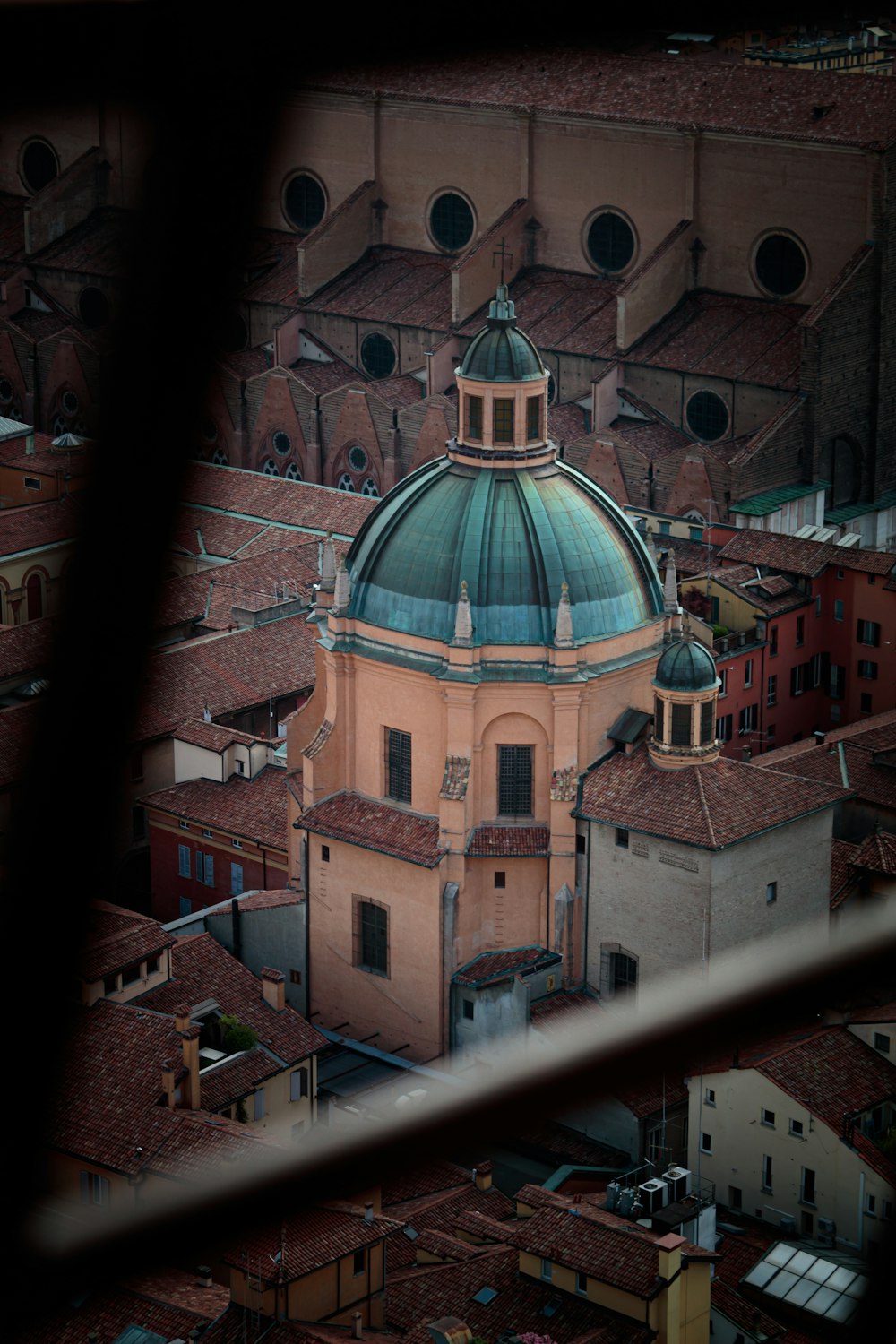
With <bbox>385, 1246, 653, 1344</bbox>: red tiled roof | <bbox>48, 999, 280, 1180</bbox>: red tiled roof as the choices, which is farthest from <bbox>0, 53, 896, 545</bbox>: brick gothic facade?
<bbox>385, 1246, 653, 1344</bbox>: red tiled roof

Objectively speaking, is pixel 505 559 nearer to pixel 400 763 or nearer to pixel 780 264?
pixel 400 763

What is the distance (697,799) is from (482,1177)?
170 inches

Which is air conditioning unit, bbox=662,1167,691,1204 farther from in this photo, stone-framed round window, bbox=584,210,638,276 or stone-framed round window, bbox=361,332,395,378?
stone-framed round window, bbox=361,332,395,378

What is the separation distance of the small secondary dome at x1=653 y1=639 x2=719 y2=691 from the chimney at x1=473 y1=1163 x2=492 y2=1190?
5182mm

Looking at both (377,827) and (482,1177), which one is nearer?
(482,1177)

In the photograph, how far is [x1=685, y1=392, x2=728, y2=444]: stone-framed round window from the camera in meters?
38.9

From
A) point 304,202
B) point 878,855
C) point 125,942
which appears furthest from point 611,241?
point 125,942

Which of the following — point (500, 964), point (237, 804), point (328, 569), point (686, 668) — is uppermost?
point (328, 569)

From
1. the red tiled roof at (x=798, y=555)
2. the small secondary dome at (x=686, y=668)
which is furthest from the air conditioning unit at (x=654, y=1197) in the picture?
the red tiled roof at (x=798, y=555)

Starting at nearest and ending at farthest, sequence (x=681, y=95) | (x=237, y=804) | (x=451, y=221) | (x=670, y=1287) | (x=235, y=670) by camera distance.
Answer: (x=670, y=1287) < (x=237, y=804) < (x=235, y=670) < (x=681, y=95) < (x=451, y=221)

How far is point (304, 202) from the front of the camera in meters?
46.4

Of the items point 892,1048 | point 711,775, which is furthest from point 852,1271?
point 711,775

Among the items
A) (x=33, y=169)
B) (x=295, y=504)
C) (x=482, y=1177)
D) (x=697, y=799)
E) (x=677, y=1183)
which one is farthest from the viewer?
(x=33, y=169)

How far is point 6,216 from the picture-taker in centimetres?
4872
